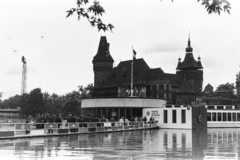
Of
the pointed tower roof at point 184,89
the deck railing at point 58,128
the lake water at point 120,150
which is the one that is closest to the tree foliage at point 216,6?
the lake water at point 120,150

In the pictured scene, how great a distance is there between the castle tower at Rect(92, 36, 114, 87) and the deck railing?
96164 mm

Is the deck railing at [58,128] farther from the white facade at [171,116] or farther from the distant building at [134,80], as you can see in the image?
the distant building at [134,80]

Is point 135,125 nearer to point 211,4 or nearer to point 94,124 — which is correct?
point 94,124

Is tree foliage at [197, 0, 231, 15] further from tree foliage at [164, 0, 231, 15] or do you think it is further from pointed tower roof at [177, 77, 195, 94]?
pointed tower roof at [177, 77, 195, 94]

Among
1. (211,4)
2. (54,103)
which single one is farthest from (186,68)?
(211,4)

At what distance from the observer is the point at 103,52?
140 meters

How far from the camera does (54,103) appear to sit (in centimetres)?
16888

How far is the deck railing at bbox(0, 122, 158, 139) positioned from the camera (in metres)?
30.0

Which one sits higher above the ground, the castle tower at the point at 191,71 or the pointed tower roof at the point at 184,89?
the castle tower at the point at 191,71

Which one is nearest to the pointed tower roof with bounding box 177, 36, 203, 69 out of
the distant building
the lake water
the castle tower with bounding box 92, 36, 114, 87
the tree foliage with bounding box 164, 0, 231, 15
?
the distant building

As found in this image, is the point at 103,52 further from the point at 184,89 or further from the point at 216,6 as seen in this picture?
the point at 216,6

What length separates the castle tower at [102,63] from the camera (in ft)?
458

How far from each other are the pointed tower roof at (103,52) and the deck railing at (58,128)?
9582cm

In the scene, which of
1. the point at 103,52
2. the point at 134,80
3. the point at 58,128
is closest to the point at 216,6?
the point at 58,128
